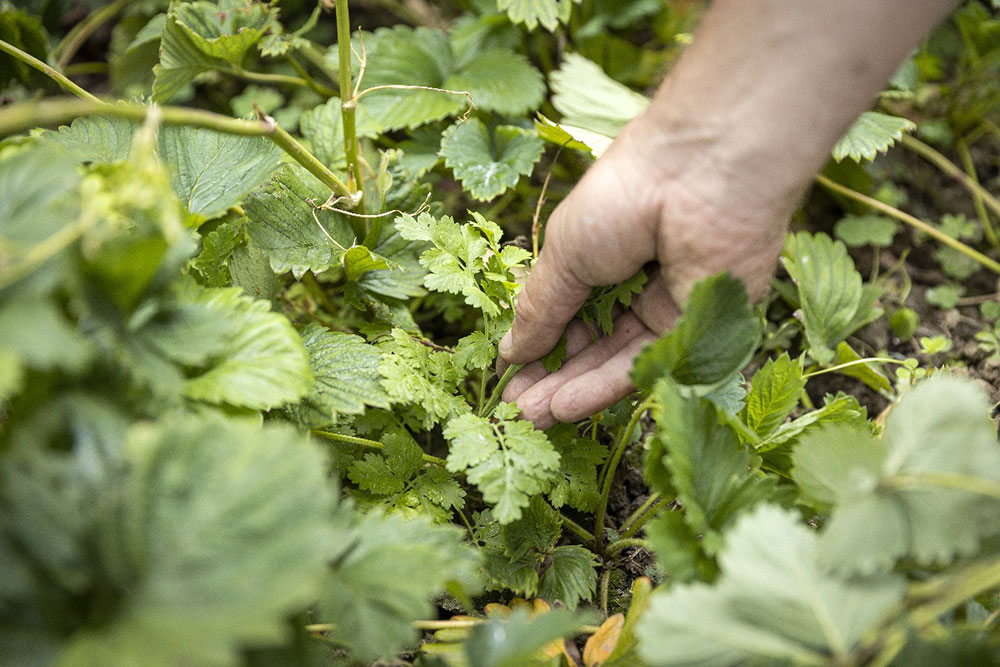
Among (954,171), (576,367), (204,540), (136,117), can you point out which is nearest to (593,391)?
(576,367)

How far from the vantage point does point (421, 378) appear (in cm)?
124

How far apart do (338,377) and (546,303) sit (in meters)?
0.38

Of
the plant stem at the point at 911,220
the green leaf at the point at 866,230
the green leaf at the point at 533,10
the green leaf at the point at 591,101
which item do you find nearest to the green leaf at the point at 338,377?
the green leaf at the point at 591,101

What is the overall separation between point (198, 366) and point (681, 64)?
88 centimetres

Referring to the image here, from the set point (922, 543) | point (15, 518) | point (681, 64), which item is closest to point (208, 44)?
point (681, 64)

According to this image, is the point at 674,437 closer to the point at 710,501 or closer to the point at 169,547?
the point at 710,501

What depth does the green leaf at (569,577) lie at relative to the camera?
121 centimetres

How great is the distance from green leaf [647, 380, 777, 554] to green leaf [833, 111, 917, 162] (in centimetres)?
92

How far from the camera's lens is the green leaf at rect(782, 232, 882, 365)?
1625 mm

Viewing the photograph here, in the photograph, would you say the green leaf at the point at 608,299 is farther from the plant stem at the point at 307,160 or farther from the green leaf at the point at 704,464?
the plant stem at the point at 307,160

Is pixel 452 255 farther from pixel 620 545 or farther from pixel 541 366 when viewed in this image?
pixel 620 545

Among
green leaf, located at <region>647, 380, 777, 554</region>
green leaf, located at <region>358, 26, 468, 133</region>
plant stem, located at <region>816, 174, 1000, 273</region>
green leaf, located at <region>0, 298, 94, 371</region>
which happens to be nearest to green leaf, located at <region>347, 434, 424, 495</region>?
green leaf, located at <region>647, 380, 777, 554</region>

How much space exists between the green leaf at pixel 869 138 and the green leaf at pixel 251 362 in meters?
1.30

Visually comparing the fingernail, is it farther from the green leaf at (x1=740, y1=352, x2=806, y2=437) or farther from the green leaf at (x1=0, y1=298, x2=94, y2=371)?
the green leaf at (x1=0, y1=298, x2=94, y2=371)
